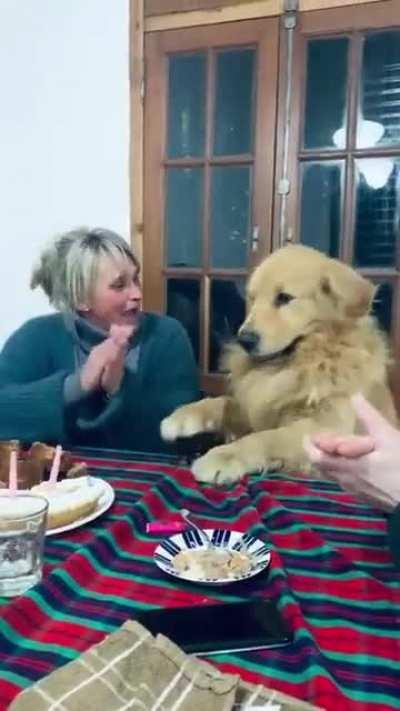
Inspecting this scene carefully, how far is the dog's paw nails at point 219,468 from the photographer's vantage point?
117 cm

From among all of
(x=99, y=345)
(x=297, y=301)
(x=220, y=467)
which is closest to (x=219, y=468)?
(x=220, y=467)

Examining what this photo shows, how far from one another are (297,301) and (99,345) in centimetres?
49

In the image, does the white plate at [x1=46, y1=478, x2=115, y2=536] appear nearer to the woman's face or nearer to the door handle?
the woman's face

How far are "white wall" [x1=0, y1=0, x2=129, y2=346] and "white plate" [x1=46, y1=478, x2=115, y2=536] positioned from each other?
1.81 m

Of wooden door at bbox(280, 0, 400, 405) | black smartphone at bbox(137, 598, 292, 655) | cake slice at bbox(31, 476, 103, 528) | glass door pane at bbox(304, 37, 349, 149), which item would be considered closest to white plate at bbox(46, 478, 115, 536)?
cake slice at bbox(31, 476, 103, 528)

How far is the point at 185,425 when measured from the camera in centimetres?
147

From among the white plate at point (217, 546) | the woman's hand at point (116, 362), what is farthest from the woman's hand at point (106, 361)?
the white plate at point (217, 546)

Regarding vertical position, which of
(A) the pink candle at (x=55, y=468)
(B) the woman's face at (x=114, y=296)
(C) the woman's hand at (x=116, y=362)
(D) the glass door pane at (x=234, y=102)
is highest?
(D) the glass door pane at (x=234, y=102)

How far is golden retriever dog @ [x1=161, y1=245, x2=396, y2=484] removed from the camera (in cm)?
144

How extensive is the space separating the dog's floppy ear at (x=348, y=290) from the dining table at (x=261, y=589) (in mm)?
490

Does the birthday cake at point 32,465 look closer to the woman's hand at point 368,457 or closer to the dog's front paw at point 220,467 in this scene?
the dog's front paw at point 220,467

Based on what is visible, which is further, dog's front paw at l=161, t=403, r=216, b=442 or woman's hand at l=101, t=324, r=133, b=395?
woman's hand at l=101, t=324, r=133, b=395

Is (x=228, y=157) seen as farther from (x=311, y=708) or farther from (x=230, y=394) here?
(x=311, y=708)

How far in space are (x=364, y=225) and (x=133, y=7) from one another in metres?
1.20
